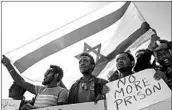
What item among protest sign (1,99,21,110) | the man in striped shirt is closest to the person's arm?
the man in striped shirt

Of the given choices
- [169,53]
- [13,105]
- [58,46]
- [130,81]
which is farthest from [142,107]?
[58,46]

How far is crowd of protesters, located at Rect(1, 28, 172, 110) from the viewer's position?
2879mm

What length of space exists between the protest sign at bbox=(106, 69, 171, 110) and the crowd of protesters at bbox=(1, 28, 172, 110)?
0.07 m

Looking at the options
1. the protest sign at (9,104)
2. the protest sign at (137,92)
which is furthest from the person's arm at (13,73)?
the protest sign at (137,92)

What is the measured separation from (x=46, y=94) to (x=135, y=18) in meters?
2.32

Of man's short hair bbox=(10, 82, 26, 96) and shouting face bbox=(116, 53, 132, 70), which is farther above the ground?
man's short hair bbox=(10, 82, 26, 96)

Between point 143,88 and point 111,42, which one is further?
point 111,42

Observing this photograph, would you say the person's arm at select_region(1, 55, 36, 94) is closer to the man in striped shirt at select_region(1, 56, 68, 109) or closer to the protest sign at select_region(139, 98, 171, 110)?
the man in striped shirt at select_region(1, 56, 68, 109)

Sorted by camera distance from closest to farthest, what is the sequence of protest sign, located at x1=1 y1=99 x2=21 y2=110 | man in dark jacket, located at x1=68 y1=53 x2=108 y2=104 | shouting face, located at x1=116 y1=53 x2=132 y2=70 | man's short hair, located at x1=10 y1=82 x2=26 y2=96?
man in dark jacket, located at x1=68 y1=53 x2=108 y2=104 < shouting face, located at x1=116 y1=53 x2=132 y2=70 < protest sign, located at x1=1 y1=99 x2=21 y2=110 < man's short hair, located at x1=10 y1=82 x2=26 y2=96

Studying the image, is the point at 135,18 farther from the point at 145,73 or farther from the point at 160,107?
the point at 160,107

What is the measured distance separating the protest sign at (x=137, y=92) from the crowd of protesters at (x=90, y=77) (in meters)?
0.07

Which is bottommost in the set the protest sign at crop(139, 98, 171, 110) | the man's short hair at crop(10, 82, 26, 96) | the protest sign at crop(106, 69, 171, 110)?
the protest sign at crop(139, 98, 171, 110)

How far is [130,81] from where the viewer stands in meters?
2.74

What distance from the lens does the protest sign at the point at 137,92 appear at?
2.52 m
